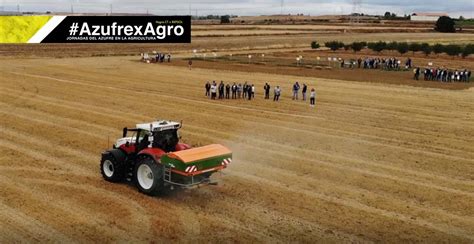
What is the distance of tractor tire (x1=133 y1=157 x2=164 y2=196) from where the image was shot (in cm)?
1295

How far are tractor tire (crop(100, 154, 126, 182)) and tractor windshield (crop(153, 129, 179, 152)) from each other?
1.47 m

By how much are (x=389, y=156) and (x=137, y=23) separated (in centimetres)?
1776

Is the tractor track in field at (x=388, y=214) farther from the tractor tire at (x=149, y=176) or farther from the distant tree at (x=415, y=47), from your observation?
the distant tree at (x=415, y=47)

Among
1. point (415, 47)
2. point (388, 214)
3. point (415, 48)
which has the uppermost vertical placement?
point (415, 47)

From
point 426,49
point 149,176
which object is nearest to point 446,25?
point 426,49

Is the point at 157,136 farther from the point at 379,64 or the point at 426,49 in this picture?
the point at 426,49

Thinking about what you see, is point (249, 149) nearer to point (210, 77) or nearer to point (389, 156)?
point (389, 156)

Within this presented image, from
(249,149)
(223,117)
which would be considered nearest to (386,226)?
(249,149)

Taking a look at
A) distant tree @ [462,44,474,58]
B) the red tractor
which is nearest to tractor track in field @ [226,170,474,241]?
the red tractor

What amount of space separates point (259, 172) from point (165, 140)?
3808 millimetres

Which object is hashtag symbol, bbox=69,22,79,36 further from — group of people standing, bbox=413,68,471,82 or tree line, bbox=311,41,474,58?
tree line, bbox=311,41,474,58

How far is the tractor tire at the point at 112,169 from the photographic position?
14.2 metres

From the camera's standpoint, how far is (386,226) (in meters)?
12.0

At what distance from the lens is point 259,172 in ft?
52.9
